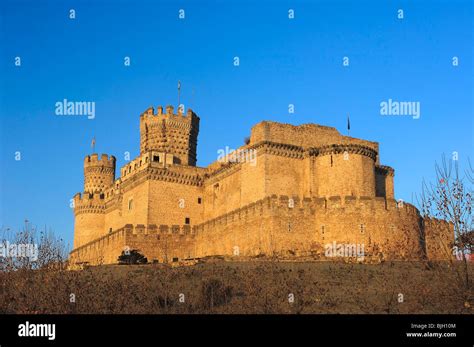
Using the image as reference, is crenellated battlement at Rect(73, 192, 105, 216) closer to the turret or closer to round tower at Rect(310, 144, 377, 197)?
the turret

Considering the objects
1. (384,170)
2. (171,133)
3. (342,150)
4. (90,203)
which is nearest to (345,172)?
(342,150)

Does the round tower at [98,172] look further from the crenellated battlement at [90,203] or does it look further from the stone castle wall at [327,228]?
the stone castle wall at [327,228]

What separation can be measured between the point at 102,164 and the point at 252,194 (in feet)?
85.6

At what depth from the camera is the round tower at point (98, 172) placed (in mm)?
65812

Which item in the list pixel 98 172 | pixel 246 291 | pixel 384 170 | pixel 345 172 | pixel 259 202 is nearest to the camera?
pixel 246 291

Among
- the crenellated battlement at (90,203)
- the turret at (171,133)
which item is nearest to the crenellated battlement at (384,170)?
the turret at (171,133)

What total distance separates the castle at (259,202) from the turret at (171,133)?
9 centimetres

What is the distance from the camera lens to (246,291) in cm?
2675

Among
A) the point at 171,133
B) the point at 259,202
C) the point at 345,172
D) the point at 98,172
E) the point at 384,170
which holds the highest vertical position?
the point at 171,133

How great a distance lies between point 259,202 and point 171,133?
19409 mm

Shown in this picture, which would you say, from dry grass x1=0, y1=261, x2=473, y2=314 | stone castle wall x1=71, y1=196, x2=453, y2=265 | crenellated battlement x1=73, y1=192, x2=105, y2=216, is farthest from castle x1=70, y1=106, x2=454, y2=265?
dry grass x1=0, y1=261, x2=473, y2=314

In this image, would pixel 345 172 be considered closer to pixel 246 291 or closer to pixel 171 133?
pixel 246 291

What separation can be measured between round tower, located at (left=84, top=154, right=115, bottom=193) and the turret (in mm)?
8211
